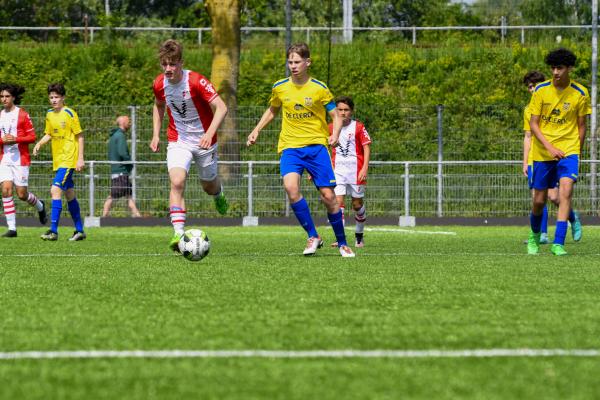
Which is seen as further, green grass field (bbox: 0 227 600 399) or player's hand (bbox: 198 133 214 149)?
player's hand (bbox: 198 133 214 149)

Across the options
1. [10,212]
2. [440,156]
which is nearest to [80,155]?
[10,212]

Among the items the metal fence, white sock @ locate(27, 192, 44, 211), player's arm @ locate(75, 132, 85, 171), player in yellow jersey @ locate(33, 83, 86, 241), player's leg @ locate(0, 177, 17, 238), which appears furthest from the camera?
the metal fence

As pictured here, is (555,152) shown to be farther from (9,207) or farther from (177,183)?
(9,207)

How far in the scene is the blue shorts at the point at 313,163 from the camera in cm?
1118

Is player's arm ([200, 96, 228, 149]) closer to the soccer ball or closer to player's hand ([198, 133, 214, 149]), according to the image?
player's hand ([198, 133, 214, 149])

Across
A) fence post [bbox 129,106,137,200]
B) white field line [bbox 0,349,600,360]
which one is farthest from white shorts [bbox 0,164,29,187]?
white field line [bbox 0,349,600,360]

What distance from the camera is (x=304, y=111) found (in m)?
11.2

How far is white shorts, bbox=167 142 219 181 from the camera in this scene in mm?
10797

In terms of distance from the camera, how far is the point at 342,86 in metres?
34.8

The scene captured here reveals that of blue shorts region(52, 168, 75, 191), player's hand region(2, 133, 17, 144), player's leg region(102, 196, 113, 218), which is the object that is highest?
player's hand region(2, 133, 17, 144)

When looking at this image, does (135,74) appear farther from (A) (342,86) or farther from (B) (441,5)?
(B) (441,5)

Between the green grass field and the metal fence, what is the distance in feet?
43.2

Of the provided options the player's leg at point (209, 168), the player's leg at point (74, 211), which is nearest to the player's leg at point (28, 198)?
the player's leg at point (74, 211)

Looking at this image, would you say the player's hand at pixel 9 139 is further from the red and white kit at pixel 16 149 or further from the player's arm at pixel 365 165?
the player's arm at pixel 365 165
